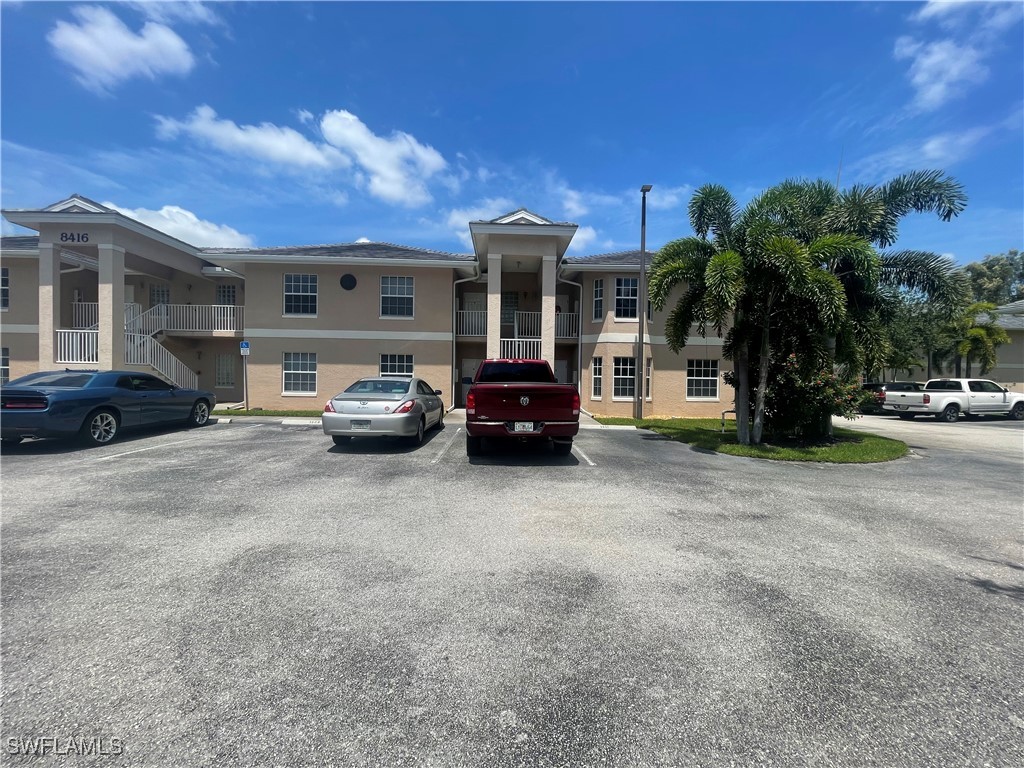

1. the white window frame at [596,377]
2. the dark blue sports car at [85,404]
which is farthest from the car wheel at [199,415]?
the white window frame at [596,377]

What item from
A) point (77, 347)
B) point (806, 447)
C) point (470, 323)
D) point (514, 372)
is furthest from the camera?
point (470, 323)

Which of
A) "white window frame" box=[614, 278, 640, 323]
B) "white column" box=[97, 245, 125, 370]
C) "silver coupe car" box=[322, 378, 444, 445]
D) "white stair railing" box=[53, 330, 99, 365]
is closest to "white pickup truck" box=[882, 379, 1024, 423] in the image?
"white window frame" box=[614, 278, 640, 323]

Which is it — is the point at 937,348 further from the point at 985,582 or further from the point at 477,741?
the point at 477,741

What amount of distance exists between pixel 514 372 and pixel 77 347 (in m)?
16.1

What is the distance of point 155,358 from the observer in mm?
17719

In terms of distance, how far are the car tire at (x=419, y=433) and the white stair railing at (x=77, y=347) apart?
1335 centimetres

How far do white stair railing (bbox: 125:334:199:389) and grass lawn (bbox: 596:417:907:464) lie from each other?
17.4 metres

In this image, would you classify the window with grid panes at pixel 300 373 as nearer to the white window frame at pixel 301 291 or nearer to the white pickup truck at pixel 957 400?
the white window frame at pixel 301 291

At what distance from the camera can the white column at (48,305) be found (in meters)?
15.9

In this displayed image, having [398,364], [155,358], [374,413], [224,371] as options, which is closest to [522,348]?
[398,364]

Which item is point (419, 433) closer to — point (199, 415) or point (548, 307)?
point (199, 415)

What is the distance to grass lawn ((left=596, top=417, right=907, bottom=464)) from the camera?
10.3 m

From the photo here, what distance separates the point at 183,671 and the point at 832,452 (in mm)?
12000

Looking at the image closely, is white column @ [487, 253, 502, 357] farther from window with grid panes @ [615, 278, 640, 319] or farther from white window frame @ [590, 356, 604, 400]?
window with grid panes @ [615, 278, 640, 319]
